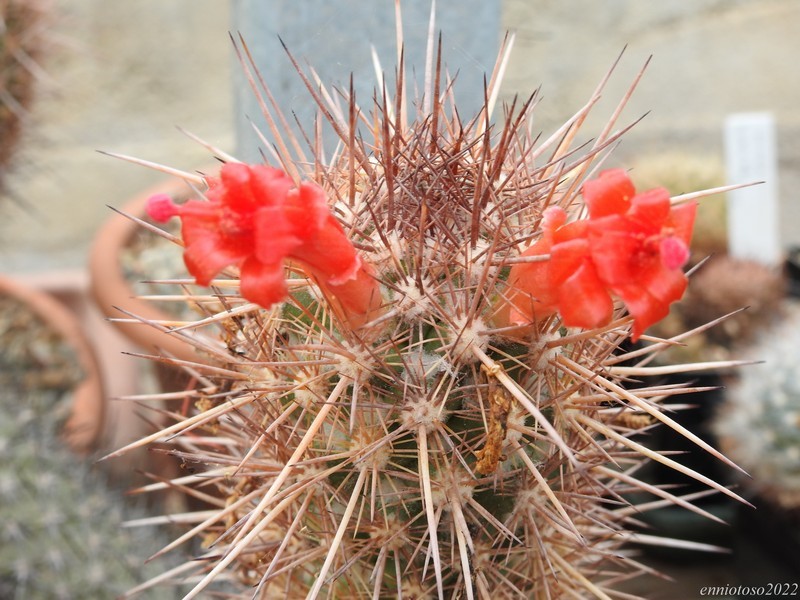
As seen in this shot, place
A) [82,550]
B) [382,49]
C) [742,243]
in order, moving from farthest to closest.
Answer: [742,243], [82,550], [382,49]

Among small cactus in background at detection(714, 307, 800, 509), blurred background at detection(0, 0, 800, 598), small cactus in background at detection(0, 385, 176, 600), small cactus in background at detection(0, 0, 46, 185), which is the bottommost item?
small cactus in background at detection(0, 385, 176, 600)

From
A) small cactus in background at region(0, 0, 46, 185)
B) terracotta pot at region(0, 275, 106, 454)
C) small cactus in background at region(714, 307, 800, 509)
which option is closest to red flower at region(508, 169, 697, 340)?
small cactus in background at region(714, 307, 800, 509)

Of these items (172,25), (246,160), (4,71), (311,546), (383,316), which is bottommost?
(311,546)

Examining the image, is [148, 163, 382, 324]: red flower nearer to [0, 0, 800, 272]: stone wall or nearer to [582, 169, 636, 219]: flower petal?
[582, 169, 636, 219]: flower petal

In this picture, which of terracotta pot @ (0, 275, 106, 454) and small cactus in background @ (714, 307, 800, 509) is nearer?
small cactus in background @ (714, 307, 800, 509)

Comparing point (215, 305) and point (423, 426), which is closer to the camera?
point (423, 426)

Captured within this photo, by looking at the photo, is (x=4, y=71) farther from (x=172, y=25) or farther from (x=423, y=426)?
(x=423, y=426)

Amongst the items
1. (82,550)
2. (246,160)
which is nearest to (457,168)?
(246,160)
